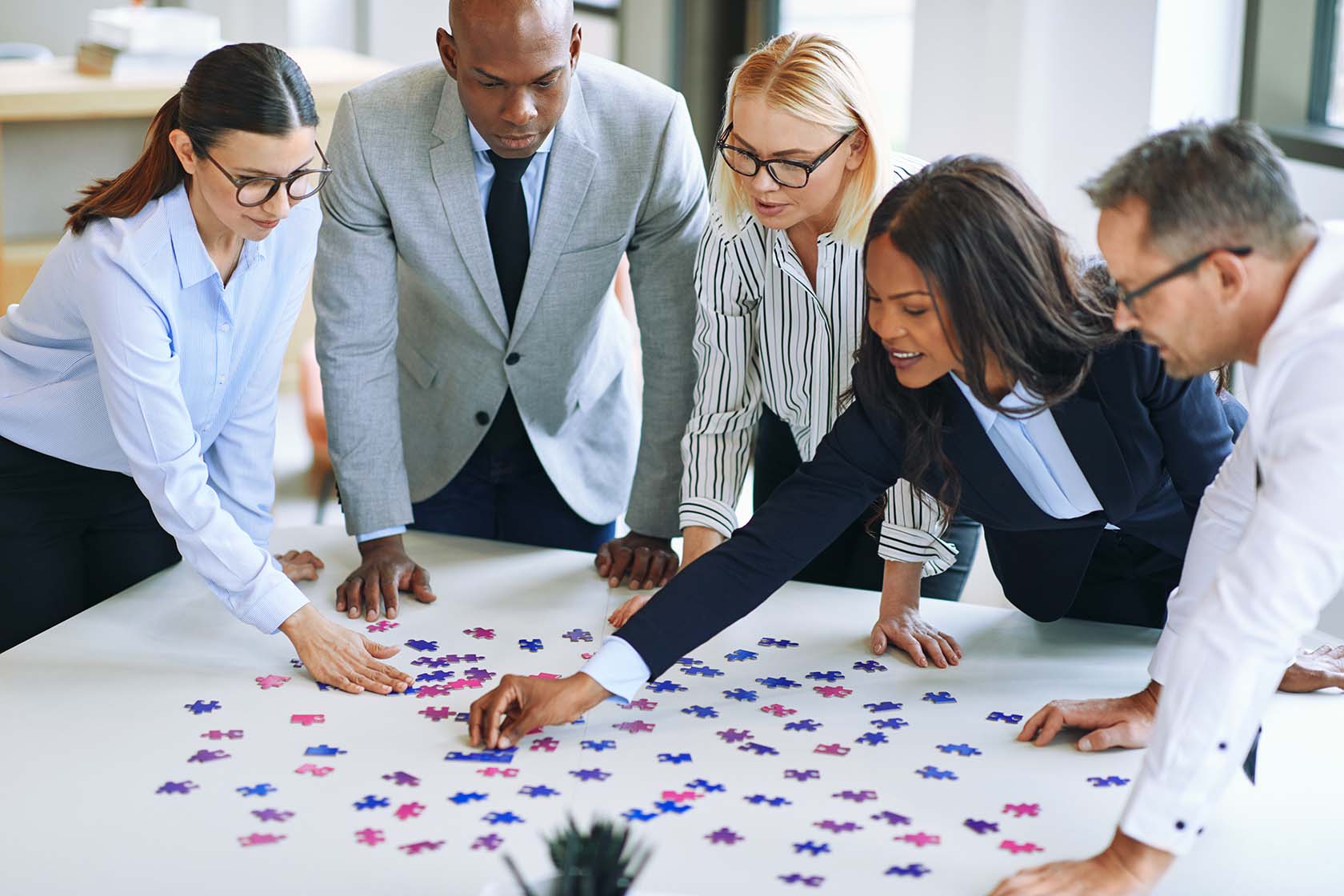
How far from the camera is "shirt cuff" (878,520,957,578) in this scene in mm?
2529

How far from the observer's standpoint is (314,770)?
198 centimetres

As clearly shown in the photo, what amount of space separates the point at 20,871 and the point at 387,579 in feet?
3.16

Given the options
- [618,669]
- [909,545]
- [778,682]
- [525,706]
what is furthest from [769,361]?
[525,706]

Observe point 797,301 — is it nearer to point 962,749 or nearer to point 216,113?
point 962,749

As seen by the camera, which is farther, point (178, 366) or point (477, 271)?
point (477, 271)

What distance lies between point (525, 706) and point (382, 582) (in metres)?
0.63

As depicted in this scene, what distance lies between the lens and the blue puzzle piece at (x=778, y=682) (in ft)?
7.53

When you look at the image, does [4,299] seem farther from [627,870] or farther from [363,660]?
[627,870]

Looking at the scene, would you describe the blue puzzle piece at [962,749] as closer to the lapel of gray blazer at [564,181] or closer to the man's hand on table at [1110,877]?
the man's hand on table at [1110,877]

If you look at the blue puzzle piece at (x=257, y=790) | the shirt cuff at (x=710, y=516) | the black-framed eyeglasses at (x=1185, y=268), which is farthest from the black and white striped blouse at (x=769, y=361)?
the blue puzzle piece at (x=257, y=790)

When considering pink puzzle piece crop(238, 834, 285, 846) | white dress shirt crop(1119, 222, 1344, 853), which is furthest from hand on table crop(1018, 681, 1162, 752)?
pink puzzle piece crop(238, 834, 285, 846)

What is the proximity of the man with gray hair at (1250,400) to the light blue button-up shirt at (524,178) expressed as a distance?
1.35 m

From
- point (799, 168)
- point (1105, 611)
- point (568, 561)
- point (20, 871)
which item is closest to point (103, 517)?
point (568, 561)

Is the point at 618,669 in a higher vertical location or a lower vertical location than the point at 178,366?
lower
